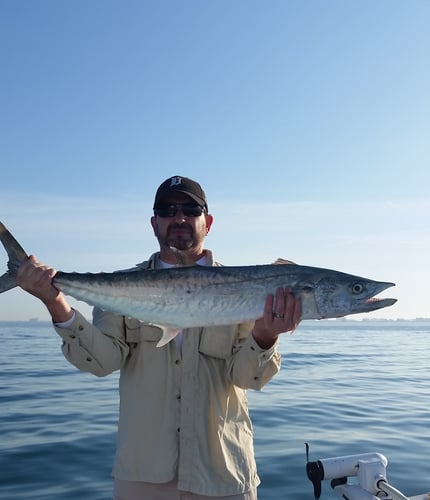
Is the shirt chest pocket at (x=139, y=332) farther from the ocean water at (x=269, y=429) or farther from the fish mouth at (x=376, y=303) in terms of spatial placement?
the ocean water at (x=269, y=429)

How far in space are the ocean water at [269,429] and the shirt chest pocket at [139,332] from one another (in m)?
4.41

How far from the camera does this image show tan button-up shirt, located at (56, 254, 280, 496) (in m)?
3.87

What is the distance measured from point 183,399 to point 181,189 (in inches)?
67.8

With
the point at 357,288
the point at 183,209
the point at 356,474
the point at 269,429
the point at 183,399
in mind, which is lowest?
the point at 269,429

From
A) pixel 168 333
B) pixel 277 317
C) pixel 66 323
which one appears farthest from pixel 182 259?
pixel 66 323

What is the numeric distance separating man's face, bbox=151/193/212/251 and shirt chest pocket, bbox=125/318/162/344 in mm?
708

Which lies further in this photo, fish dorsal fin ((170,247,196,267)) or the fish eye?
fish dorsal fin ((170,247,196,267))

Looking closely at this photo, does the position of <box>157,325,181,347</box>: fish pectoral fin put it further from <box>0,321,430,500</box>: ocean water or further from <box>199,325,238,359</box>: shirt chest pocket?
<box>0,321,430,500</box>: ocean water

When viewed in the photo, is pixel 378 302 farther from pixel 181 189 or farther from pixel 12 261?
Result: pixel 12 261

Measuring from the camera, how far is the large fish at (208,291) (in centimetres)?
398

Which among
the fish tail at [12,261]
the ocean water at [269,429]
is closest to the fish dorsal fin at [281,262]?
the fish tail at [12,261]

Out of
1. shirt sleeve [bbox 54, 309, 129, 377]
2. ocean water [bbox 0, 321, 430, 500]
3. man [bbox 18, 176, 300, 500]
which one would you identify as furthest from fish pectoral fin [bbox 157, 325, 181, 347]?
ocean water [bbox 0, 321, 430, 500]

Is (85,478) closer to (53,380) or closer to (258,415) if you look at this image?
(258,415)

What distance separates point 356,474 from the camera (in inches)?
217
